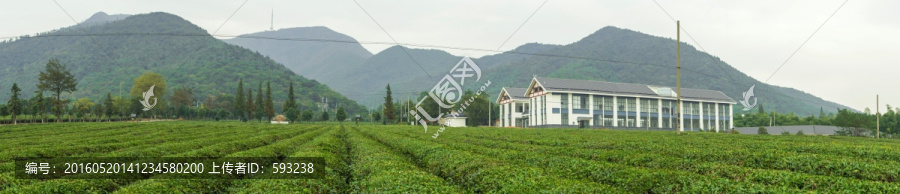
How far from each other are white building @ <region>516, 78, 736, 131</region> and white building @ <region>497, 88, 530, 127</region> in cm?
195

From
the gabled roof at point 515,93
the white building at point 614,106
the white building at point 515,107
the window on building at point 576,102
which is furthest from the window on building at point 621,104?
the gabled roof at point 515,93

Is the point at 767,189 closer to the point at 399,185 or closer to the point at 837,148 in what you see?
the point at 399,185

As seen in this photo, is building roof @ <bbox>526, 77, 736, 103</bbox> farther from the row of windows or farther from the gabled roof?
the gabled roof

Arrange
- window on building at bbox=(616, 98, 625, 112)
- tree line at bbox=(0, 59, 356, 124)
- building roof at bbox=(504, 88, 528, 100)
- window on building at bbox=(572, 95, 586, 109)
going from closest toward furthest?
tree line at bbox=(0, 59, 356, 124) < window on building at bbox=(572, 95, 586, 109) < window on building at bbox=(616, 98, 625, 112) < building roof at bbox=(504, 88, 528, 100)

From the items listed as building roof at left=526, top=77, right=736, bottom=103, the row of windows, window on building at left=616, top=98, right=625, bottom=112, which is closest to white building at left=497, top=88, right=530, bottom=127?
the row of windows

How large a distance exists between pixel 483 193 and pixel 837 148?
1837 centimetres

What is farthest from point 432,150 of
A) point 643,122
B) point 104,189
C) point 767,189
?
point 643,122

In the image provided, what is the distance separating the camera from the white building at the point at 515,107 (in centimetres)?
11712

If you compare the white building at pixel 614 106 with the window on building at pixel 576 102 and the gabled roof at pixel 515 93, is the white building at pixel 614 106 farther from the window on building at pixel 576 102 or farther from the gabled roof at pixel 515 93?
the gabled roof at pixel 515 93

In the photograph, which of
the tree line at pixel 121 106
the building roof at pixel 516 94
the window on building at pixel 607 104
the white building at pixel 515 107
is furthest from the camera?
the building roof at pixel 516 94

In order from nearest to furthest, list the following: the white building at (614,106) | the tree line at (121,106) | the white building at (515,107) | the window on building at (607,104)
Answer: the tree line at (121,106) → the white building at (614,106) → the window on building at (607,104) → the white building at (515,107)

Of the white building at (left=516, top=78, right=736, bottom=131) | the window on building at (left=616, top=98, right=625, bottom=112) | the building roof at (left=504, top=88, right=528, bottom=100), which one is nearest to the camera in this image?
the white building at (left=516, top=78, right=736, bottom=131)

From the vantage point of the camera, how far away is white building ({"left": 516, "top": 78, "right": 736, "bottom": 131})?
330ft

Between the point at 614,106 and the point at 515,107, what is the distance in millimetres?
22246
